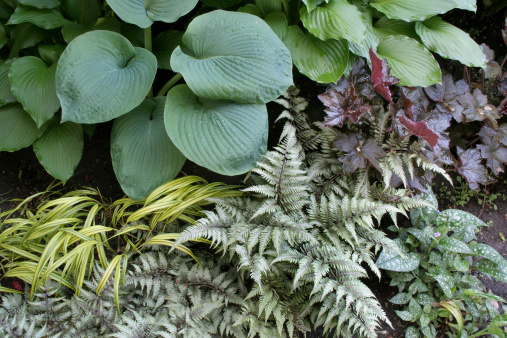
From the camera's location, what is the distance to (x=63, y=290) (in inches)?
73.9

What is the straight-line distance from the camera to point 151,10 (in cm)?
190

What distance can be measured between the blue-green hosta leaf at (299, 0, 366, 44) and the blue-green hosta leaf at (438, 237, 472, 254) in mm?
1233

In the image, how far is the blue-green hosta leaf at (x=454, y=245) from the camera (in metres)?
1.95

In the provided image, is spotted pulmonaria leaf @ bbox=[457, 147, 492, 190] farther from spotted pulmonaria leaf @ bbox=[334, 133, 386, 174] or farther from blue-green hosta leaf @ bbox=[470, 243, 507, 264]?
spotted pulmonaria leaf @ bbox=[334, 133, 386, 174]

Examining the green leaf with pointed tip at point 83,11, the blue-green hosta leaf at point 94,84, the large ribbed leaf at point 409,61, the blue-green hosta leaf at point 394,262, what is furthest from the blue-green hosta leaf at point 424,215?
the green leaf with pointed tip at point 83,11

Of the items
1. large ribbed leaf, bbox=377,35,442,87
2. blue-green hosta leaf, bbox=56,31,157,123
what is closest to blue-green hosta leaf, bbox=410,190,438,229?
large ribbed leaf, bbox=377,35,442,87

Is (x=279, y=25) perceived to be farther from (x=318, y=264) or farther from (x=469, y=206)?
(x=469, y=206)

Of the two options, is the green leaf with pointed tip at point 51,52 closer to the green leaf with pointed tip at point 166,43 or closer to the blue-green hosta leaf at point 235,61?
the green leaf with pointed tip at point 166,43

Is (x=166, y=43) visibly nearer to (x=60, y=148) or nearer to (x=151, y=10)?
(x=151, y=10)

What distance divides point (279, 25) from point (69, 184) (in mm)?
1760

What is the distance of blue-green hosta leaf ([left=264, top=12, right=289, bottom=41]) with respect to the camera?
2123 mm

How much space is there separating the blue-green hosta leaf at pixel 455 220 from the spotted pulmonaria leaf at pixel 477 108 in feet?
1.97

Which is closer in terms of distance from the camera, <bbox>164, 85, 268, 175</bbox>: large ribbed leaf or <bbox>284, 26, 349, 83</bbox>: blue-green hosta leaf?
<bbox>164, 85, 268, 175</bbox>: large ribbed leaf

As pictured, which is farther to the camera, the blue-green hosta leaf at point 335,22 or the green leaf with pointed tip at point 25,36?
the green leaf with pointed tip at point 25,36
